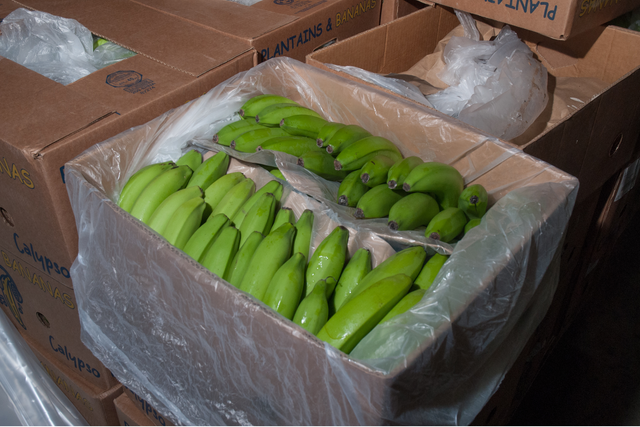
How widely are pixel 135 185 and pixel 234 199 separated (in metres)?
0.22

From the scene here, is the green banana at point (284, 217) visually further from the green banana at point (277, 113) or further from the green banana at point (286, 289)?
the green banana at point (277, 113)

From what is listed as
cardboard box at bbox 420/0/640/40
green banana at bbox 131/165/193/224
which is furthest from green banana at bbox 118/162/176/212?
A: cardboard box at bbox 420/0/640/40

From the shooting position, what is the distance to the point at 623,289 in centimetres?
206

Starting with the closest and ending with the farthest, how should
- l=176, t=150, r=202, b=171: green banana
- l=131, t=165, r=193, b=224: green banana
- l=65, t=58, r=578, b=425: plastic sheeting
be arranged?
l=65, t=58, r=578, b=425: plastic sheeting → l=131, t=165, r=193, b=224: green banana → l=176, t=150, r=202, b=171: green banana

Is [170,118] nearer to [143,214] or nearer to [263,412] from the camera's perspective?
[143,214]

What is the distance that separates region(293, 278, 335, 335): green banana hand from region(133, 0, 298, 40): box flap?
803 mm

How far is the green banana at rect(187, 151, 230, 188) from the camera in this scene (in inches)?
42.3

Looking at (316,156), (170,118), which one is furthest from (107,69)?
(316,156)

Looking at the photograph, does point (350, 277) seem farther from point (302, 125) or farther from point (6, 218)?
point (6, 218)

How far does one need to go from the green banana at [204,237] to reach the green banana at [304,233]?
5.5 inches

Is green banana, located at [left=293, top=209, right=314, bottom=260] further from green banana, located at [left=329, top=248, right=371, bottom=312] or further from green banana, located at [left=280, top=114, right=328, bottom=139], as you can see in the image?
green banana, located at [left=280, top=114, right=328, bottom=139]

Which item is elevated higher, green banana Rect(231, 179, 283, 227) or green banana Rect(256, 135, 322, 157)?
green banana Rect(256, 135, 322, 157)

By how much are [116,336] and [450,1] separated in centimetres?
130

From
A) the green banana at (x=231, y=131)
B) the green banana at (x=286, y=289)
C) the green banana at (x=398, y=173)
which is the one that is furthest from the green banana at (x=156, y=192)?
the green banana at (x=398, y=173)
